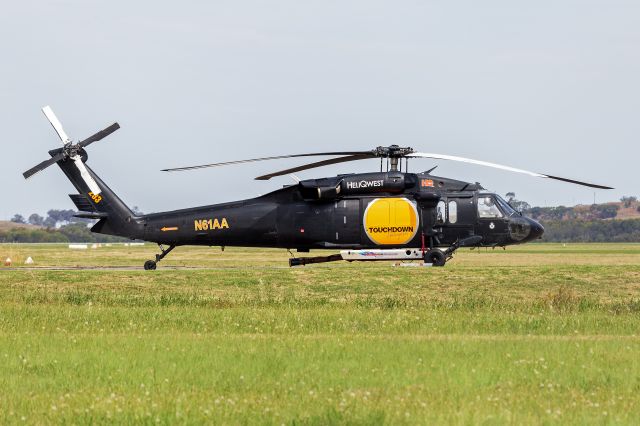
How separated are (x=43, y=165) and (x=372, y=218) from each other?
45.3 feet

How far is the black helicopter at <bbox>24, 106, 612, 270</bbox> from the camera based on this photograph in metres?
36.5

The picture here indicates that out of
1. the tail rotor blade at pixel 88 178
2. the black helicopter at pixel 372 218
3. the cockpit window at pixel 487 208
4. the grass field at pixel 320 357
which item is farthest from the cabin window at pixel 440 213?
the tail rotor blade at pixel 88 178

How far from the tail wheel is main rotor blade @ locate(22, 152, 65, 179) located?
52.4 ft

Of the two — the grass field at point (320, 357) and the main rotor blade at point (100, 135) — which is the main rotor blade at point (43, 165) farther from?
the grass field at point (320, 357)

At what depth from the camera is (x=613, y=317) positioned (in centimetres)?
2195

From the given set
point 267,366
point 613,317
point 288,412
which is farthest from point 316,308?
point 288,412

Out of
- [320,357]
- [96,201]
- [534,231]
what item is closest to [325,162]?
[534,231]

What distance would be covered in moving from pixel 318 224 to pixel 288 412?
86.1ft

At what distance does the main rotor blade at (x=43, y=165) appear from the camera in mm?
39250

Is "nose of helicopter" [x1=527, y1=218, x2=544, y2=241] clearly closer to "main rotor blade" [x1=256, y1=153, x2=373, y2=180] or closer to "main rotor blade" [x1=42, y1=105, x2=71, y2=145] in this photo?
"main rotor blade" [x1=256, y1=153, x2=373, y2=180]

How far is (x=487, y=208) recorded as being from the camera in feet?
123

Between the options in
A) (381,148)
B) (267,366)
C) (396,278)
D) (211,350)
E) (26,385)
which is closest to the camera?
(26,385)

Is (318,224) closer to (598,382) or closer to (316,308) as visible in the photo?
(316,308)

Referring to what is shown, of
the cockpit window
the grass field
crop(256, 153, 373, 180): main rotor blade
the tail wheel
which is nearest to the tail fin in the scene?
crop(256, 153, 373, 180): main rotor blade
